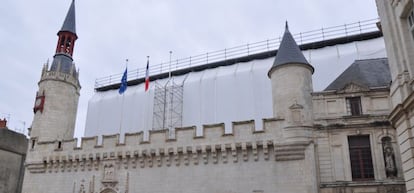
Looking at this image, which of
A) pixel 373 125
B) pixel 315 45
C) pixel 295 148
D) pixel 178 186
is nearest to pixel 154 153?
pixel 178 186

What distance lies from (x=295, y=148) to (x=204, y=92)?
1350 centimetres

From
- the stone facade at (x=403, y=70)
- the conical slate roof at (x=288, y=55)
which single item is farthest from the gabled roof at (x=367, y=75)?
the stone facade at (x=403, y=70)

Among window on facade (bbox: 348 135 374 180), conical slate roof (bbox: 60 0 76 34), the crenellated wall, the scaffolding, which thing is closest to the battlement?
the crenellated wall

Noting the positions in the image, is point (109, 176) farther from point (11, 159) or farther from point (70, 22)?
point (70, 22)

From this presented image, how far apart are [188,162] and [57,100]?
1060cm

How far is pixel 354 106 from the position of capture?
1622cm

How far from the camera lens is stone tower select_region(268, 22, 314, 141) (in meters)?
16.0

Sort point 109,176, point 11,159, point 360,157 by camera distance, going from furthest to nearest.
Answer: point 11,159
point 109,176
point 360,157

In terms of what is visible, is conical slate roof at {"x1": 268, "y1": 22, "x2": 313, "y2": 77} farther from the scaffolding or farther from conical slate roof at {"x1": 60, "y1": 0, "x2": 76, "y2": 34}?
conical slate roof at {"x1": 60, "y1": 0, "x2": 76, "y2": 34}

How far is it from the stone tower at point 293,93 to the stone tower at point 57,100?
13.5 m

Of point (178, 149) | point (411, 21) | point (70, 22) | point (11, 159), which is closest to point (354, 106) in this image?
point (411, 21)

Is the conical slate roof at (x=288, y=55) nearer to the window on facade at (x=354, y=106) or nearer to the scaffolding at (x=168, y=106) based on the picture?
the window on facade at (x=354, y=106)

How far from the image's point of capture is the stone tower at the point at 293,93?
52.6ft

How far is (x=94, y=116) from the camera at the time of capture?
3272cm
